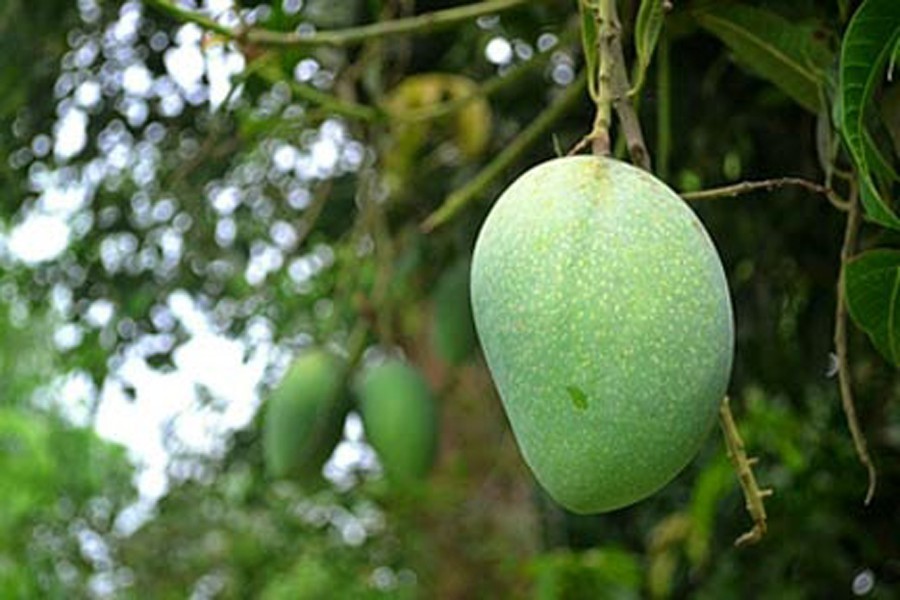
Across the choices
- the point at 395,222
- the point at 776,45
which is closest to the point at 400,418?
the point at 395,222

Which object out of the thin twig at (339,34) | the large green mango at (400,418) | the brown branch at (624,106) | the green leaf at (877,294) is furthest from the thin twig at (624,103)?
the large green mango at (400,418)

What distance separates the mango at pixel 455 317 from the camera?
4.29 ft

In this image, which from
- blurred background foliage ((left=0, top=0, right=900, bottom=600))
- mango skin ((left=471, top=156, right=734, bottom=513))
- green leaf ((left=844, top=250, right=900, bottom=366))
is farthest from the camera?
blurred background foliage ((left=0, top=0, right=900, bottom=600))

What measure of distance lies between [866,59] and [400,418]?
0.68 metres

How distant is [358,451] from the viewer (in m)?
2.28

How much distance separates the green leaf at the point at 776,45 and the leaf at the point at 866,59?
147mm

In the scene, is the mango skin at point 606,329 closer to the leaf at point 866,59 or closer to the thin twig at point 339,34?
the leaf at point 866,59

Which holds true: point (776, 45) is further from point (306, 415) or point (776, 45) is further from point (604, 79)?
point (306, 415)

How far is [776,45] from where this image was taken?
78cm

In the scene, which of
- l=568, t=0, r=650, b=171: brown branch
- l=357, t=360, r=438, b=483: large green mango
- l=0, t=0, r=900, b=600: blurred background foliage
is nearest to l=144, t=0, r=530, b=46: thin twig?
l=0, t=0, r=900, b=600: blurred background foliage

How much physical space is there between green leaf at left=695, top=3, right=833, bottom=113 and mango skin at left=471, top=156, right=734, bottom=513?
237 mm

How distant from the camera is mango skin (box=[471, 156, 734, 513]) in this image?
0.54 meters

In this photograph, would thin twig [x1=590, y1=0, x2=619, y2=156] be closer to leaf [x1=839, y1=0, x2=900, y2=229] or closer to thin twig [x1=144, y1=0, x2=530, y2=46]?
leaf [x1=839, y1=0, x2=900, y2=229]

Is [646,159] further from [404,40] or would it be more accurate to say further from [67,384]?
[67,384]
